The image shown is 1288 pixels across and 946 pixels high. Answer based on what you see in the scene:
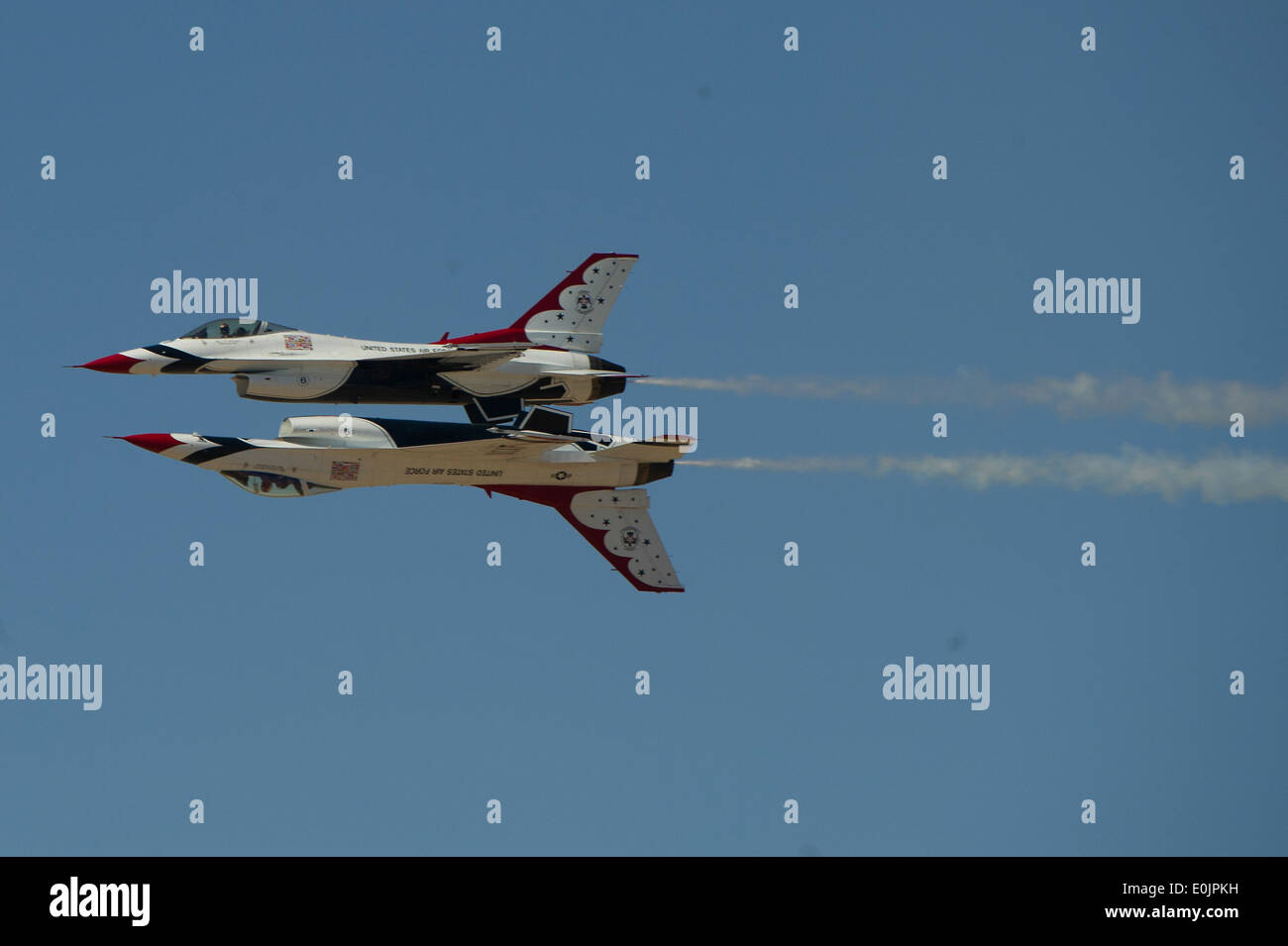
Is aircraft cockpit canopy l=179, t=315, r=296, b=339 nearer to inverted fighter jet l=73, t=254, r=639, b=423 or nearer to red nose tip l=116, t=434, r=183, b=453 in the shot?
inverted fighter jet l=73, t=254, r=639, b=423

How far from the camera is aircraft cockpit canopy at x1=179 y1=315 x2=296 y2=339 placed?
48406mm

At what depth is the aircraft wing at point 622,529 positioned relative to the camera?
169ft

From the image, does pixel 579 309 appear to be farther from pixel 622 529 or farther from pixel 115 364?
pixel 115 364

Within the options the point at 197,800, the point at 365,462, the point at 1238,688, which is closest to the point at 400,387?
the point at 365,462

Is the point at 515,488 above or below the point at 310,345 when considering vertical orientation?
below

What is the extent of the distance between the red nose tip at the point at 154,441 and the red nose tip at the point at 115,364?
4.93ft

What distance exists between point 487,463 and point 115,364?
8418 mm

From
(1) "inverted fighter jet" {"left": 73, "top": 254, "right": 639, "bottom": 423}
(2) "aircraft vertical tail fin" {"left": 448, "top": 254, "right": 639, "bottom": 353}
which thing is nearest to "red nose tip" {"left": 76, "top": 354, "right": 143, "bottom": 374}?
(1) "inverted fighter jet" {"left": 73, "top": 254, "right": 639, "bottom": 423}

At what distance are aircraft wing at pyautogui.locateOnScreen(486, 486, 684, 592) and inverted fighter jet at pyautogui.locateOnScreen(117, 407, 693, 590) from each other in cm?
2

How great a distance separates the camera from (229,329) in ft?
159

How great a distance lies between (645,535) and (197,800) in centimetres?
1191

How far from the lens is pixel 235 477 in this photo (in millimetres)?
48688

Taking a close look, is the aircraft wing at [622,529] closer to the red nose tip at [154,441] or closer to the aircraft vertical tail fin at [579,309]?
the aircraft vertical tail fin at [579,309]

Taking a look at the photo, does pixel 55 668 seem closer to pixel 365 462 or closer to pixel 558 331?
pixel 365 462
